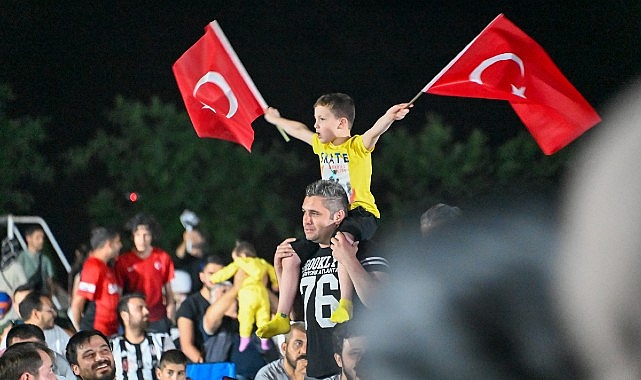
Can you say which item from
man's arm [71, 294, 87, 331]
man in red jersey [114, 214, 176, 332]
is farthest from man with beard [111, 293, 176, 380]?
man in red jersey [114, 214, 176, 332]

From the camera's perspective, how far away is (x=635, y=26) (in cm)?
2956

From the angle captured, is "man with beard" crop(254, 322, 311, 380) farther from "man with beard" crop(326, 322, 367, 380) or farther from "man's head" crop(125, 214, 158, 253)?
"man's head" crop(125, 214, 158, 253)

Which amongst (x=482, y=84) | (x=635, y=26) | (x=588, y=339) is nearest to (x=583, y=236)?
(x=588, y=339)

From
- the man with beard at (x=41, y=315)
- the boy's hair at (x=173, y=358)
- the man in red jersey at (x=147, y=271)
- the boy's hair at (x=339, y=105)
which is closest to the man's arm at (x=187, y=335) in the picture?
the man in red jersey at (x=147, y=271)

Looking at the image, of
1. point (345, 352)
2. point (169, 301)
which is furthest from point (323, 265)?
point (169, 301)

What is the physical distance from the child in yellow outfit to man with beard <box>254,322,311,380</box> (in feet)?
4.32

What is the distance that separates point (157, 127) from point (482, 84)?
2554 centimetres

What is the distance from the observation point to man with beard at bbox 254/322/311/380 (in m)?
7.04

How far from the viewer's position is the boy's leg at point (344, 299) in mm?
5105

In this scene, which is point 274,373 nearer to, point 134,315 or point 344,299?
point 134,315

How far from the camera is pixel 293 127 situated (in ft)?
20.6

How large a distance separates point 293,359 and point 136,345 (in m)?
1.44

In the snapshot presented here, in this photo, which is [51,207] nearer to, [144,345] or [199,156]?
[199,156]

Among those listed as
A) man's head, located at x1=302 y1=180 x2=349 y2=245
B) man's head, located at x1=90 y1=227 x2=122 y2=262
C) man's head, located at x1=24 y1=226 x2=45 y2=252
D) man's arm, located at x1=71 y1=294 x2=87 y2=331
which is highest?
man's head, located at x1=24 y1=226 x2=45 y2=252
